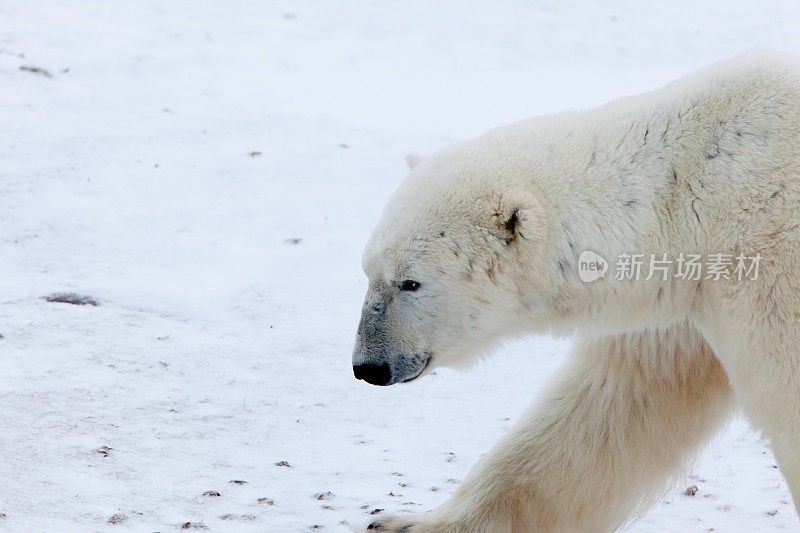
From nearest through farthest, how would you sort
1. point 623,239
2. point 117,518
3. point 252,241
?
point 623,239, point 117,518, point 252,241

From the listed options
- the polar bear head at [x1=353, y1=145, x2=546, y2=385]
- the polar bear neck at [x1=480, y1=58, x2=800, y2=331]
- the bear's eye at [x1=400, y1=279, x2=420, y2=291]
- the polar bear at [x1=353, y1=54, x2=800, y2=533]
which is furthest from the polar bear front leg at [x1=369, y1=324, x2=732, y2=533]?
the bear's eye at [x1=400, y1=279, x2=420, y2=291]

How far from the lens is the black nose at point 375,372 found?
3.29 metres

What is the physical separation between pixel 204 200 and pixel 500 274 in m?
4.01

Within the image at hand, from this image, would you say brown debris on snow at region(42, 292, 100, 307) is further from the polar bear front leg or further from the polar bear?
the polar bear

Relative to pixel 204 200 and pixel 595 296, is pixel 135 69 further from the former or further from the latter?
pixel 595 296

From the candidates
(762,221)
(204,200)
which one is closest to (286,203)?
(204,200)

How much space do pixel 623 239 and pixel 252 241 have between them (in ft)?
12.0

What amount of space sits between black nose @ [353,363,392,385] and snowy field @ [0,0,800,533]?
442mm

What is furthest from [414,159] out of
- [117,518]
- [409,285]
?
[117,518]

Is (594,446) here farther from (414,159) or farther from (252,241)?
(252,241)

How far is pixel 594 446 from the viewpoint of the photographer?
3.73 metres

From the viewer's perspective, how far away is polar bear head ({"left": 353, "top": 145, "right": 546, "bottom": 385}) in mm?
3135

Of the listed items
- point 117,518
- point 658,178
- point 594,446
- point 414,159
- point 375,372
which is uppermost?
point 414,159

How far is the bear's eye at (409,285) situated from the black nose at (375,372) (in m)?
0.26
